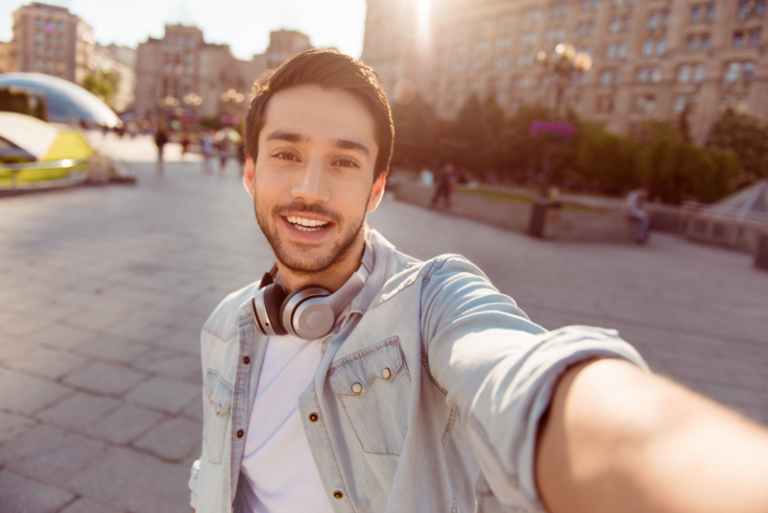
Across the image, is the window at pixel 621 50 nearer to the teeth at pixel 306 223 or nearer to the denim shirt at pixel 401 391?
the teeth at pixel 306 223

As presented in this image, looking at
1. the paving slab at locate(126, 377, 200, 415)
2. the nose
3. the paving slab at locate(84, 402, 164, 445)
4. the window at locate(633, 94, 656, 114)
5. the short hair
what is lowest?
the paving slab at locate(84, 402, 164, 445)

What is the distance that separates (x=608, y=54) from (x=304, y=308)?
59772mm

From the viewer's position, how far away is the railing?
9.74 m

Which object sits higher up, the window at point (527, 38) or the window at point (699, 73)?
the window at point (527, 38)

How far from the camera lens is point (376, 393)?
1091mm

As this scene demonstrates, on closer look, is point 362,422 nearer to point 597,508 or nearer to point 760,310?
point 597,508

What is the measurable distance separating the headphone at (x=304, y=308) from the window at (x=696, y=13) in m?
58.1

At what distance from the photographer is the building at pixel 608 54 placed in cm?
4172

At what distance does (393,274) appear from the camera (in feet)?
4.43

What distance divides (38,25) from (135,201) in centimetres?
10486

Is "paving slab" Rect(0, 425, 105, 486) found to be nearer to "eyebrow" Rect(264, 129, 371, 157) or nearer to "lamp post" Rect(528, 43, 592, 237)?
"eyebrow" Rect(264, 129, 371, 157)

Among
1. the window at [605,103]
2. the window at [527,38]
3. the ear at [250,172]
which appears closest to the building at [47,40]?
the window at [527,38]

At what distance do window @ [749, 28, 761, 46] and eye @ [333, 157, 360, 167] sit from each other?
2212 inches

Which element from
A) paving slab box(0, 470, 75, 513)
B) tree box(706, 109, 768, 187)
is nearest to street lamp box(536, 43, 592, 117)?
paving slab box(0, 470, 75, 513)
